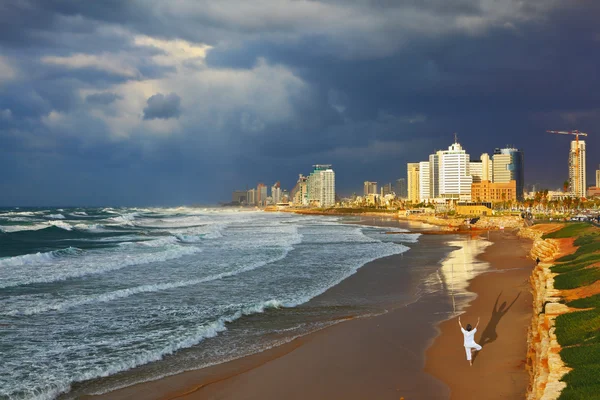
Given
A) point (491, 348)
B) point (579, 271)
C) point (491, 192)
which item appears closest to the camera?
point (491, 348)

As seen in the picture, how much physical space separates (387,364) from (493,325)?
198 inches

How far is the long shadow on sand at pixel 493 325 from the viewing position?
13866 millimetres

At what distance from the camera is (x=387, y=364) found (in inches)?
487

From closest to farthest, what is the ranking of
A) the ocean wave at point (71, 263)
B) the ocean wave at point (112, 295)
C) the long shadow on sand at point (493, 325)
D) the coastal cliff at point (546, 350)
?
the coastal cliff at point (546, 350), the long shadow on sand at point (493, 325), the ocean wave at point (112, 295), the ocean wave at point (71, 263)

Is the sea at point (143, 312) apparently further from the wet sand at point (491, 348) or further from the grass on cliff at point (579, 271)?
the grass on cliff at point (579, 271)

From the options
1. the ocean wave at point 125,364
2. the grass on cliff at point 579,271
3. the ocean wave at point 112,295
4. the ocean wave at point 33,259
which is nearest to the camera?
the ocean wave at point 125,364

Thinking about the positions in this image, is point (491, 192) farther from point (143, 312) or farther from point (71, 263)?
point (143, 312)

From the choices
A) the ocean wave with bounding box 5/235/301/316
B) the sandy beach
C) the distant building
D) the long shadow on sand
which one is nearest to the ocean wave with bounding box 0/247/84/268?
the ocean wave with bounding box 5/235/301/316

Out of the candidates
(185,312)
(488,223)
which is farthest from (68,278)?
(488,223)

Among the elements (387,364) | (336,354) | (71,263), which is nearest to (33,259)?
(71,263)

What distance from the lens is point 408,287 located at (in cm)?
2347

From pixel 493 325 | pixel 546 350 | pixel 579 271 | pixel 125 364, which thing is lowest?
pixel 493 325

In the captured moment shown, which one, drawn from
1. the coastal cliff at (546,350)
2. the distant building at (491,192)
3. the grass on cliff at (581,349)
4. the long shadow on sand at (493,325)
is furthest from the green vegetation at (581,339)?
the distant building at (491,192)

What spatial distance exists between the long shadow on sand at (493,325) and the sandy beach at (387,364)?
27 mm
